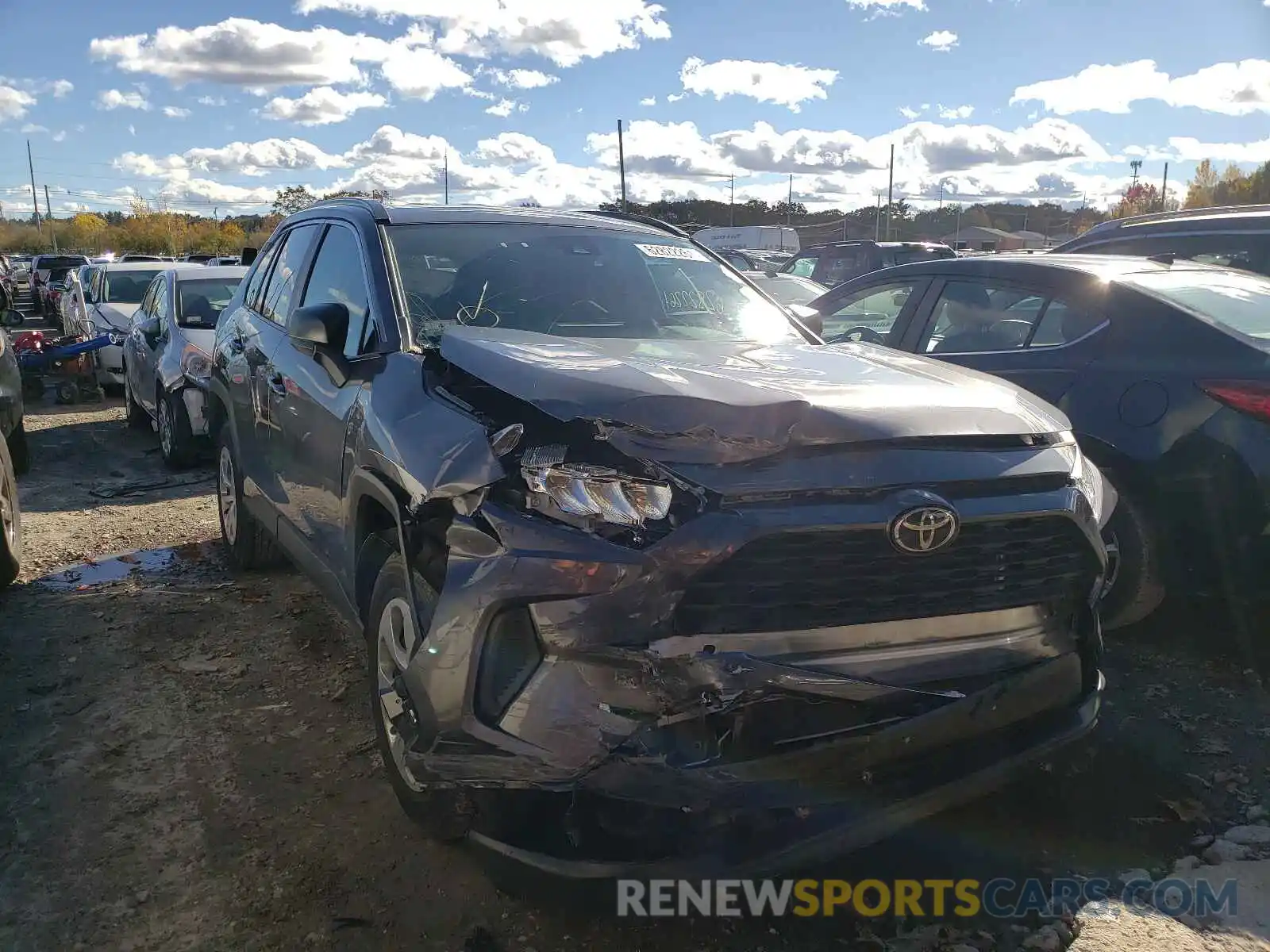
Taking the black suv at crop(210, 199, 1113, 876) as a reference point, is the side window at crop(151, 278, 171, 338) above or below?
above

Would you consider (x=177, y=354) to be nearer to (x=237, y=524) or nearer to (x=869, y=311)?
(x=237, y=524)

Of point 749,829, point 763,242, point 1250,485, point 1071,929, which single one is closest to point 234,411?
point 749,829

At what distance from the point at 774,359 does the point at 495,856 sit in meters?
1.73

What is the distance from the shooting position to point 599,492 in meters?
2.28

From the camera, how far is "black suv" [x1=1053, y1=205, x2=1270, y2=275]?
598cm

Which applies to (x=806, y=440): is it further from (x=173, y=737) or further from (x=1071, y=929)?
(x=173, y=737)

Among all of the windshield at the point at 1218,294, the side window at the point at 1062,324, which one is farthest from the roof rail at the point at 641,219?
the windshield at the point at 1218,294

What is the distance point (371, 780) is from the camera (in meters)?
3.29

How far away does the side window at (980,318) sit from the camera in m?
4.78

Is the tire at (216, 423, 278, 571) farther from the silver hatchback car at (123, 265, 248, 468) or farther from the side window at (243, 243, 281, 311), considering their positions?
the silver hatchback car at (123, 265, 248, 468)

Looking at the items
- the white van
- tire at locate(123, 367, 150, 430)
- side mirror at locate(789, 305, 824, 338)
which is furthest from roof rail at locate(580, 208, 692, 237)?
the white van

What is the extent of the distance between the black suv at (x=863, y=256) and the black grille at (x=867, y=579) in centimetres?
1452

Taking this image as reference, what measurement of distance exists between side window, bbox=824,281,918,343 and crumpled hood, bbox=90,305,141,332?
9.24 m

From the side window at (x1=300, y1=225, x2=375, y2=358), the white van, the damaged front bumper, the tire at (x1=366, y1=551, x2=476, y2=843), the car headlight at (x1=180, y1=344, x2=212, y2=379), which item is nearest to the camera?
the damaged front bumper
